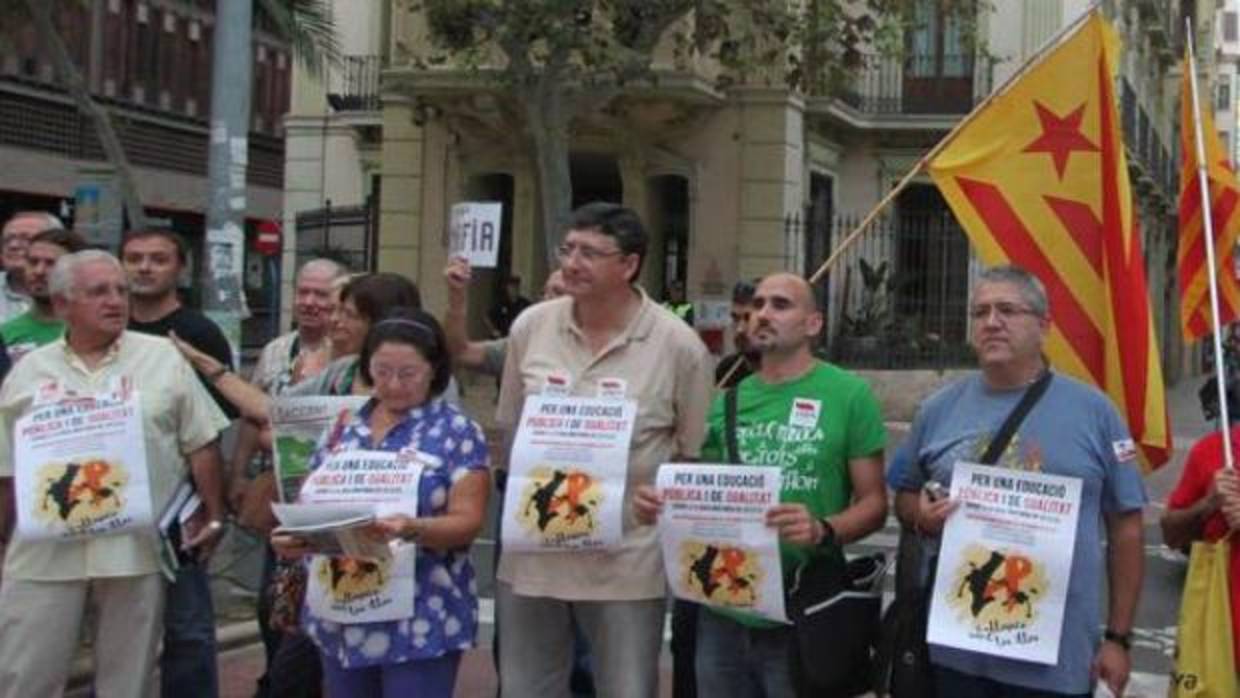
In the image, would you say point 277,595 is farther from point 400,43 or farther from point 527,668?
point 400,43

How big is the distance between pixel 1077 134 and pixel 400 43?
19360mm

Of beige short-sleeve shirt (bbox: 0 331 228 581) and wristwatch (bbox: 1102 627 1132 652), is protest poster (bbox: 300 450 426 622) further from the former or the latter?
wristwatch (bbox: 1102 627 1132 652)

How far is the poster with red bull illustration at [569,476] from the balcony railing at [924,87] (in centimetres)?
2491

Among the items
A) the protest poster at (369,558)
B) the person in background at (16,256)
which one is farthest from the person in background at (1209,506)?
the person in background at (16,256)

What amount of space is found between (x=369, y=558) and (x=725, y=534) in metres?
1.01

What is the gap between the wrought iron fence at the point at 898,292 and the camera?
2575cm

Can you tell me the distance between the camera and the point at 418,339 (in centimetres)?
542

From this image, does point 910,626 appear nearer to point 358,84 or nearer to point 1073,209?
point 1073,209

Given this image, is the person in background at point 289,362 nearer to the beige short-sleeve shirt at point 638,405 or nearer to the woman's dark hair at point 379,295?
the woman's dark hair at point 379,295

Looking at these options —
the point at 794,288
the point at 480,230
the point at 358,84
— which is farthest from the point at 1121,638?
the point at 358,84

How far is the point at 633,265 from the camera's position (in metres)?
5.68

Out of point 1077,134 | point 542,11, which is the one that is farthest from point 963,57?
point 1077,134

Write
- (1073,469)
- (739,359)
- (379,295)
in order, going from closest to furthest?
(1073,469)
(379,295)
(739,359)

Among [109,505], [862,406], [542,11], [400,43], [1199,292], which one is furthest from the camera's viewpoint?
[400,43]
